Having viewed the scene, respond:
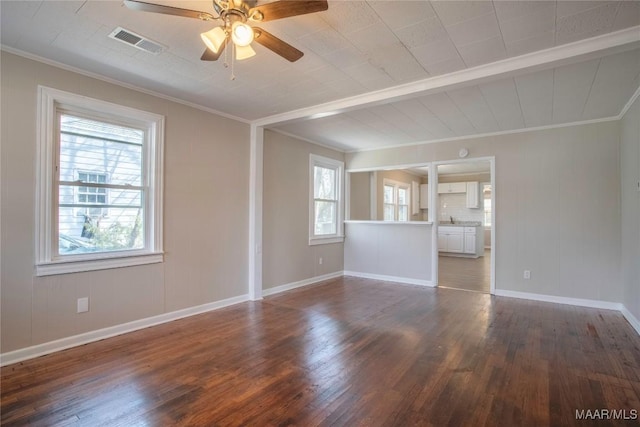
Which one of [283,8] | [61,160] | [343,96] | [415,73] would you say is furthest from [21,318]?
[415,73]

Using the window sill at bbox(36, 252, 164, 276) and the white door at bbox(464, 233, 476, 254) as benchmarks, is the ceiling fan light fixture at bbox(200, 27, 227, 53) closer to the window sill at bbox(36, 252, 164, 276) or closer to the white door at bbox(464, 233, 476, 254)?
the window sill at bbox(36, 252, 164, 276)

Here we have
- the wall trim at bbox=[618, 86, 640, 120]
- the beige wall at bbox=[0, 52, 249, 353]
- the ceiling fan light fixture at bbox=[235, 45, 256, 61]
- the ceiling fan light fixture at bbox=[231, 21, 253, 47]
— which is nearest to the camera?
the ceiling fan light fixture at bbox=[231, 21, 253, 47]

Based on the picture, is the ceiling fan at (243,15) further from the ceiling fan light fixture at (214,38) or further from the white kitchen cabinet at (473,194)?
the white kitchen cabinet at (473,194)

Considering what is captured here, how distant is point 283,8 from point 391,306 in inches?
149

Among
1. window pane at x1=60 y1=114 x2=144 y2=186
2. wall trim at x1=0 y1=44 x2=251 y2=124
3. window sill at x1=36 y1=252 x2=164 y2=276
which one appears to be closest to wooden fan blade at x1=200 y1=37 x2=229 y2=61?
wall trim at x1=0 y1=44 x2=251 y2=124

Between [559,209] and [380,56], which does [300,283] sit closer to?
[380,56]

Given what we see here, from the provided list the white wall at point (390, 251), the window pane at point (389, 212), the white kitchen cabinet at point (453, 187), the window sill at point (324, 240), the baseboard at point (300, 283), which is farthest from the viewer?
the white kitchen cabinet at point (453, 187)

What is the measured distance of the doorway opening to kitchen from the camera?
8056 millimetres

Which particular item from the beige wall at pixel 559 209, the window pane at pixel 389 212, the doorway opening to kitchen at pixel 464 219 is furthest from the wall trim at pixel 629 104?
the window pane at pixel 389 212

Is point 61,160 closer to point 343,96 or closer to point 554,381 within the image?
point 343,96

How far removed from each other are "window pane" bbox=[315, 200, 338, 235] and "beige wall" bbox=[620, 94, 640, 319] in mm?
4390

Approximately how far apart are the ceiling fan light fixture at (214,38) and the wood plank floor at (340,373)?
237 cm

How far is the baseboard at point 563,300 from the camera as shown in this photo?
4.33 meters

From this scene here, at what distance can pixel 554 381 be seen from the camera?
2455 mm
